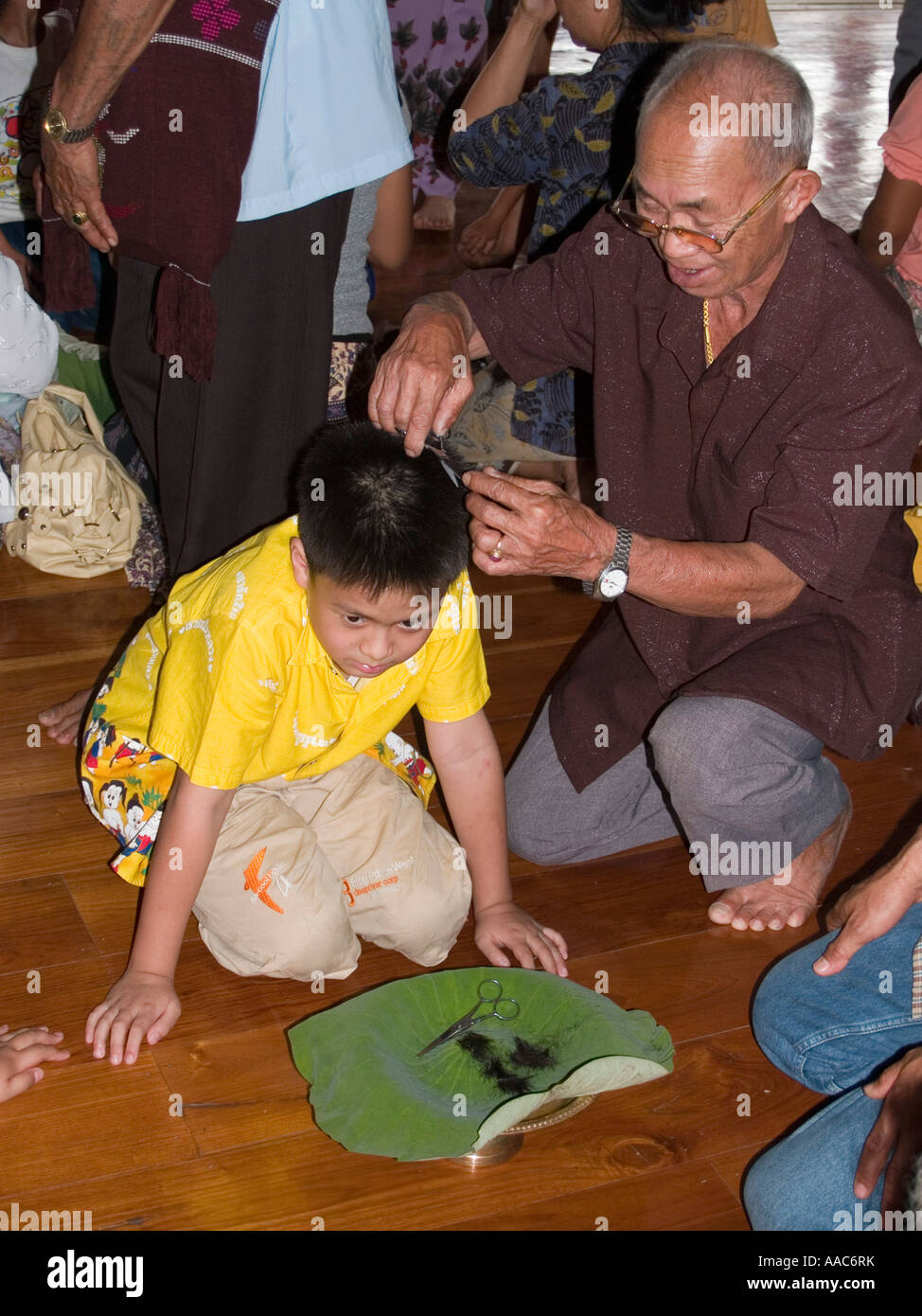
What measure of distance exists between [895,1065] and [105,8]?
130 cm

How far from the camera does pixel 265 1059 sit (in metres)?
1.48

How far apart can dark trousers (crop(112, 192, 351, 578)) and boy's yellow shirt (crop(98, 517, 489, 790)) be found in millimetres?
272

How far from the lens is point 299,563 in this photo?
1.41 m

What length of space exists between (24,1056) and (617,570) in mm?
801

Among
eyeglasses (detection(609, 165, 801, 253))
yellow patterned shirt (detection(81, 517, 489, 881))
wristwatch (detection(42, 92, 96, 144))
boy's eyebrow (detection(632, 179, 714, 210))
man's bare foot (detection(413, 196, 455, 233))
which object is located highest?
wristwatch (detection(42, 92, 96, 144))

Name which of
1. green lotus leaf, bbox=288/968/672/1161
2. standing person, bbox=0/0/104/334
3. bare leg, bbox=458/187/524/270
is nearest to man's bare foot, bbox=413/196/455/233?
bare leg, bbox=458/187/524/270

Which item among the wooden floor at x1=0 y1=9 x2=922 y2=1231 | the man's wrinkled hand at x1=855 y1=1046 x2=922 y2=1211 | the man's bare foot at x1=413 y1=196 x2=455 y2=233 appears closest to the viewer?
the man's wrinkled hand at x1=855 y1=1046 x2=922 y2=1211

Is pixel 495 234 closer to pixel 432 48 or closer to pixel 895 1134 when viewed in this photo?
pixel 432 48

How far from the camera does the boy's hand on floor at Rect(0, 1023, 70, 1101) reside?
1.40 m

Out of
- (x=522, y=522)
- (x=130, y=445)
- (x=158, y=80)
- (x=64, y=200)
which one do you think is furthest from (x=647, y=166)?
(x=130, y=445)

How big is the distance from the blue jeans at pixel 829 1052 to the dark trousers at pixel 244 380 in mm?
918

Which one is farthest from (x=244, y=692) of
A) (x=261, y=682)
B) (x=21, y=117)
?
(x=21, y=117)

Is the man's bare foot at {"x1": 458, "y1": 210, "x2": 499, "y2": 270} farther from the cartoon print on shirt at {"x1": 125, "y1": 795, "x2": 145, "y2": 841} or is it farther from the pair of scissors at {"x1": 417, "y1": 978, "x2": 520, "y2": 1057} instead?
the pair of scissors at {"x1": 417, "y1": 978, "x2": 520, "y2": 1057}

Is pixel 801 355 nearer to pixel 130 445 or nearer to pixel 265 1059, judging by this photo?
pixel 265 1059
